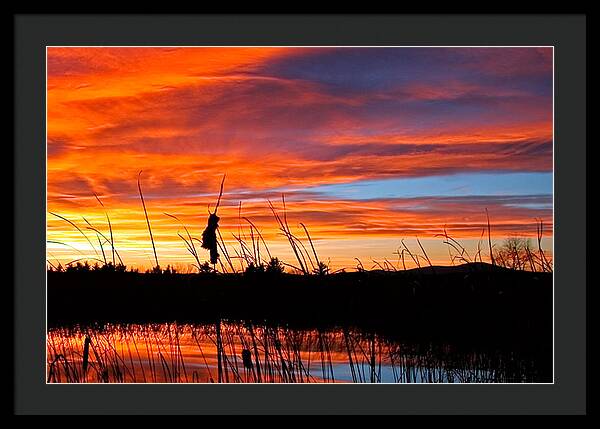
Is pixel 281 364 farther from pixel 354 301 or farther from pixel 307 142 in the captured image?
pixel 354 301

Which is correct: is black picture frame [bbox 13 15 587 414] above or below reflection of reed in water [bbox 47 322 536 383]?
above

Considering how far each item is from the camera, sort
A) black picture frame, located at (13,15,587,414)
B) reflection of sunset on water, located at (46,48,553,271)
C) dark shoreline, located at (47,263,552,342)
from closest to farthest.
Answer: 1. black picture frame, located at (13,15,587,414)
2. reflection of sunset on water, located at (46,48,553,271)
3. dark shoreline, located at (47,263,552,342)

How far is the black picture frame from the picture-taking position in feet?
10.4

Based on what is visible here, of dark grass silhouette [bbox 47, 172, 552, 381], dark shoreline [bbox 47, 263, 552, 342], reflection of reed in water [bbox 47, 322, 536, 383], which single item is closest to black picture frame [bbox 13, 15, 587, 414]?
dark grass silhouette [bbox 47, 172, 552, 381]

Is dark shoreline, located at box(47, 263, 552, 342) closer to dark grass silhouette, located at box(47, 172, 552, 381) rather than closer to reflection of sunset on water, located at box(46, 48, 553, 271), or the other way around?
dark grass silhouette, located at box(47, 172, 552, 381)

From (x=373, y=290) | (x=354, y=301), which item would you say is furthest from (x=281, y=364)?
(x=354, y=301)

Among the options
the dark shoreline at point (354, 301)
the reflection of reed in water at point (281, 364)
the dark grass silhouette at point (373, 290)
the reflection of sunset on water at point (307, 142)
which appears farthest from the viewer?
the dark shoreline at point (354, 301)
